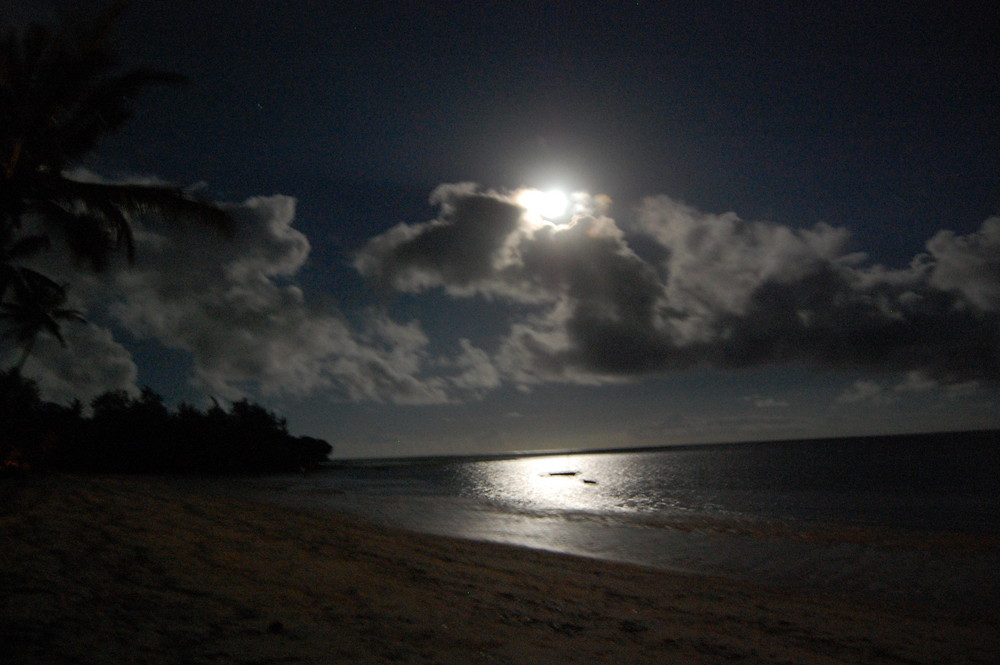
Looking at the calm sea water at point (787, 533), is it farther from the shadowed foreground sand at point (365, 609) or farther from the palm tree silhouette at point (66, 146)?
the palm tree silhouette at point (66, 146)

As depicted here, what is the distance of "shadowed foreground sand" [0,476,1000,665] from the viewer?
381 centimetres

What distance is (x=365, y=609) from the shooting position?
17.4ft

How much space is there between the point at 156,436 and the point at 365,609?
58180 mm

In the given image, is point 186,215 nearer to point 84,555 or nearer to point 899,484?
point 84,555

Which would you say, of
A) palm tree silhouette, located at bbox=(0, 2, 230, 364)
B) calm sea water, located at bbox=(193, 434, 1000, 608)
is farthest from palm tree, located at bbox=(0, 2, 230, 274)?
calm sea water, located at bbox=(193, 434, 1000, 608)

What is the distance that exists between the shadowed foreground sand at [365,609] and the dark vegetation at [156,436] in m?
24.6

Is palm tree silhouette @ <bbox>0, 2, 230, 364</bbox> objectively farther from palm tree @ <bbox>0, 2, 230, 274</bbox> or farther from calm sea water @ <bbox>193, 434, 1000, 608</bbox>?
calm sea water @ <bbox>193, 434, 1000, 608</bbox>

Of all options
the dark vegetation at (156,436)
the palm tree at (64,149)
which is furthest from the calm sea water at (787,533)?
the dark vegetation at (156,436)

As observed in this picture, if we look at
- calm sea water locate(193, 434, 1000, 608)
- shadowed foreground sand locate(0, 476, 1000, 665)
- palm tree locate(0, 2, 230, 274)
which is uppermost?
palm tree locate(0, 2, 230, 274)

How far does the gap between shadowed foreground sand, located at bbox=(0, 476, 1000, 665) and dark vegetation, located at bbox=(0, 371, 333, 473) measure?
2458 cm

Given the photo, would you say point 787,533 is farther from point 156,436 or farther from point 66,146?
point 156,436

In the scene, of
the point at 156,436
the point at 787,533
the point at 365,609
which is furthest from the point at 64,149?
the point at 156,436

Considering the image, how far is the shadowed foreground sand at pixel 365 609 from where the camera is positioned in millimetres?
3814

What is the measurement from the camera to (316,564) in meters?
7.36
